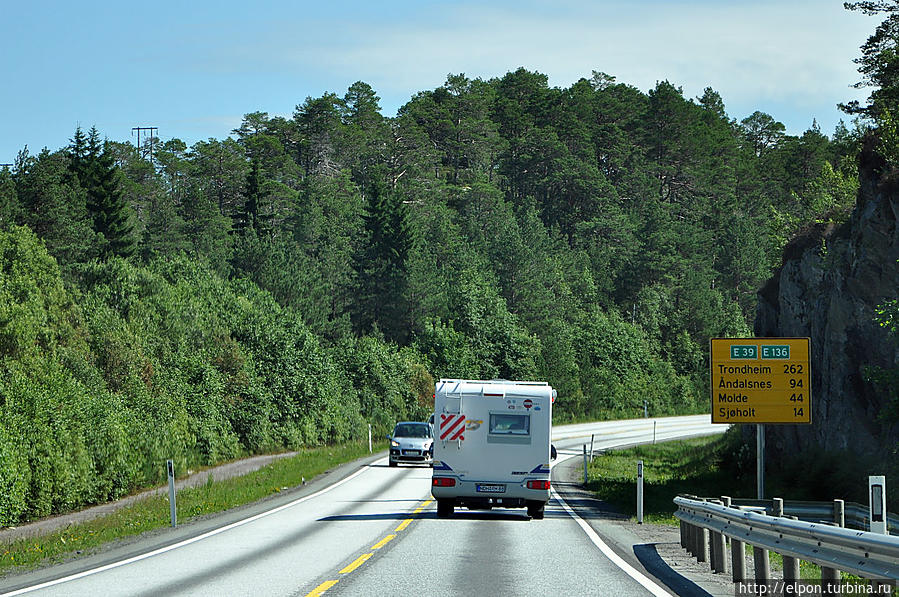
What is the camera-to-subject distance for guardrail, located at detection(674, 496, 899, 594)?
8.10 m

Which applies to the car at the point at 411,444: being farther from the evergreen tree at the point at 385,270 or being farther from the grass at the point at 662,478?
the evergreen tree at the point at 385,270

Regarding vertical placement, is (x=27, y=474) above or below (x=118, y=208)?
below

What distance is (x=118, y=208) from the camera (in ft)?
247

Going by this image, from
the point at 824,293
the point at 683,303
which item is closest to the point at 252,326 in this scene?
the point at 824,293

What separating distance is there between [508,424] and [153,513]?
356 inches

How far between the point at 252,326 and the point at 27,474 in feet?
108

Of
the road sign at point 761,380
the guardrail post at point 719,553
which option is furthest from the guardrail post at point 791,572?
the road sign at point 761,380

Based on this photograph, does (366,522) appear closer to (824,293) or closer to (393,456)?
(393,456)

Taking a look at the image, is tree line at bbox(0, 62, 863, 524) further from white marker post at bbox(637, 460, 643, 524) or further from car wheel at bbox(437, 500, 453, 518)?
white marker post at bbox(637, 460, 643, 524)

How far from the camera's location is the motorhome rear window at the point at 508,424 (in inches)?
891

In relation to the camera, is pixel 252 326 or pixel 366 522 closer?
pixel 366 522

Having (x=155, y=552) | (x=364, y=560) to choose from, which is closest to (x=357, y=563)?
(x=364, y=560)

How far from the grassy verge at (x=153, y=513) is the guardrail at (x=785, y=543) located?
31.7ft

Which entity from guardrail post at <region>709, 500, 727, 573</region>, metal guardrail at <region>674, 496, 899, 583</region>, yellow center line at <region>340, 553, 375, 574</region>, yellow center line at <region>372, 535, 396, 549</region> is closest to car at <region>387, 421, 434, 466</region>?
yellow center line at <region>372, 535, 396, 549</region>
